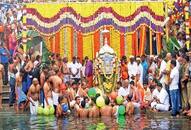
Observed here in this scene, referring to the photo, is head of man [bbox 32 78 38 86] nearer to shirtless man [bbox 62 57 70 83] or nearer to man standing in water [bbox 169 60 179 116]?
shirtless man [bbox 62 57 70 83]

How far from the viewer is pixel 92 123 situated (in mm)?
17625

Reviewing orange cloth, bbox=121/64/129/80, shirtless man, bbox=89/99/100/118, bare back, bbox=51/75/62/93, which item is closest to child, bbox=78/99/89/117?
shirtless man, bbox=89/99/100/118

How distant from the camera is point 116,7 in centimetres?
2488

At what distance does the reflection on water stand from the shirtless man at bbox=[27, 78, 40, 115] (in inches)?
34.8

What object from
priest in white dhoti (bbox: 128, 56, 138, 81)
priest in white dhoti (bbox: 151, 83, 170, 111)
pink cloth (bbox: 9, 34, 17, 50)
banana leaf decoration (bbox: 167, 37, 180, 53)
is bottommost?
priest in white dhoti (bbox: 151, 83, 170, 111)

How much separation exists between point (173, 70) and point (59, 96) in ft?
13.3

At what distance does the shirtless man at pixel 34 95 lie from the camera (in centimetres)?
2066

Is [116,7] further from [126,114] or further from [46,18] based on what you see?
[126,114]

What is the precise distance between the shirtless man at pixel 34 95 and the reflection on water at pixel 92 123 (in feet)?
2.90

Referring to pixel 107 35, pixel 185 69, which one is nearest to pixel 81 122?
pixel 185 69

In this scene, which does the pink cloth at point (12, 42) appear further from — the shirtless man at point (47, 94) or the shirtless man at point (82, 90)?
the shirtless man at point (47, 94)

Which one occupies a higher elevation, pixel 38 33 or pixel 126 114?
pixel 38 33

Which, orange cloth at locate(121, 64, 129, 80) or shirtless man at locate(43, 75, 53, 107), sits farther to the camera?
orange cloth at locate(121, 64, 129, 80)

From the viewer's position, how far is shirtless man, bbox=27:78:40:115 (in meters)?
20.7
